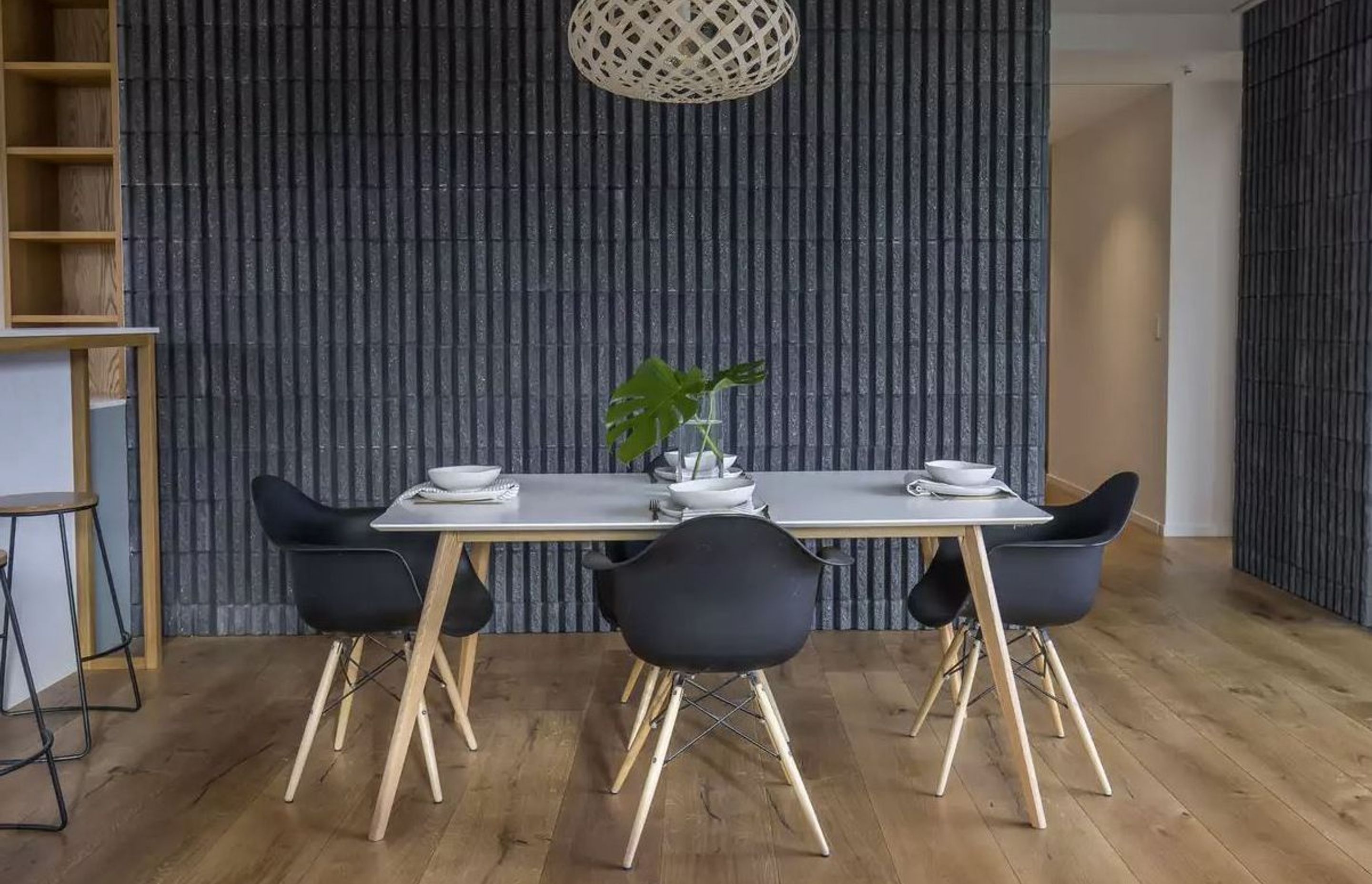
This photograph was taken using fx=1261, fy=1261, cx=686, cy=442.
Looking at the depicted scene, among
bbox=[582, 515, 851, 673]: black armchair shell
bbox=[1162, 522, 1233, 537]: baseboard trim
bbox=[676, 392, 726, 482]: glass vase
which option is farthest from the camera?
bbox=[1162, 522, 1233, 537]: baseboard trim

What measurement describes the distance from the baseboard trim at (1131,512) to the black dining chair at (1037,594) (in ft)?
6.59

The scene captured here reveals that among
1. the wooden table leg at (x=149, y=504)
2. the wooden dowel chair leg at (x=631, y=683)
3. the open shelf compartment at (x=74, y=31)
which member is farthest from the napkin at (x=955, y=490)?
the open shelf compartment at (x=74, y=31)

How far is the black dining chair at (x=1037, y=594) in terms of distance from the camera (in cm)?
303

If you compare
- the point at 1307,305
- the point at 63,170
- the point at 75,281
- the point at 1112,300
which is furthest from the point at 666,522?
the point at 1112,300

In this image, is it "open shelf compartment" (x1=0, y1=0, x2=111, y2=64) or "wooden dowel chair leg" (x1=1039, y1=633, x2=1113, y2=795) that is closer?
"wooden dowel chair leg" (x1=1039, y1=633, x2=1113, y2=795)

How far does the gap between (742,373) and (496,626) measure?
1.93 metres

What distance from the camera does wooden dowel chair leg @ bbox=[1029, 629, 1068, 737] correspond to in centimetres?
320

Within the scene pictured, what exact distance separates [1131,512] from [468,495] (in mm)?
3144

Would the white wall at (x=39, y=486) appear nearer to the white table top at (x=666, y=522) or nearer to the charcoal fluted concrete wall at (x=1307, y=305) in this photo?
the white table top at (x=666, y=522)

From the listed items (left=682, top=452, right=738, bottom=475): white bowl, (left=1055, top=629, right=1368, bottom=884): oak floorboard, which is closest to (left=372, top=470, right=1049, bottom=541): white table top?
(left=682, top=452, right=738, bottom=475): white bowl

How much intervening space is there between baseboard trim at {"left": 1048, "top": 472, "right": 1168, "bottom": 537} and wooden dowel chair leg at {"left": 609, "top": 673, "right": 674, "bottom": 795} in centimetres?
281

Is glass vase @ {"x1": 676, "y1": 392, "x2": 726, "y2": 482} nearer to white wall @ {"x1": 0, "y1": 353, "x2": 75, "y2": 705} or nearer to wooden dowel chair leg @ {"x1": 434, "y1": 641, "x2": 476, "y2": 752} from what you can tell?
wooden dowel chair leg @ {"x1": 434, "y1": 641, "x2": 476, "y2": 752}

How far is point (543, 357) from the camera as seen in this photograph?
15.2ft

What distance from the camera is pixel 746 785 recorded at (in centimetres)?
309
